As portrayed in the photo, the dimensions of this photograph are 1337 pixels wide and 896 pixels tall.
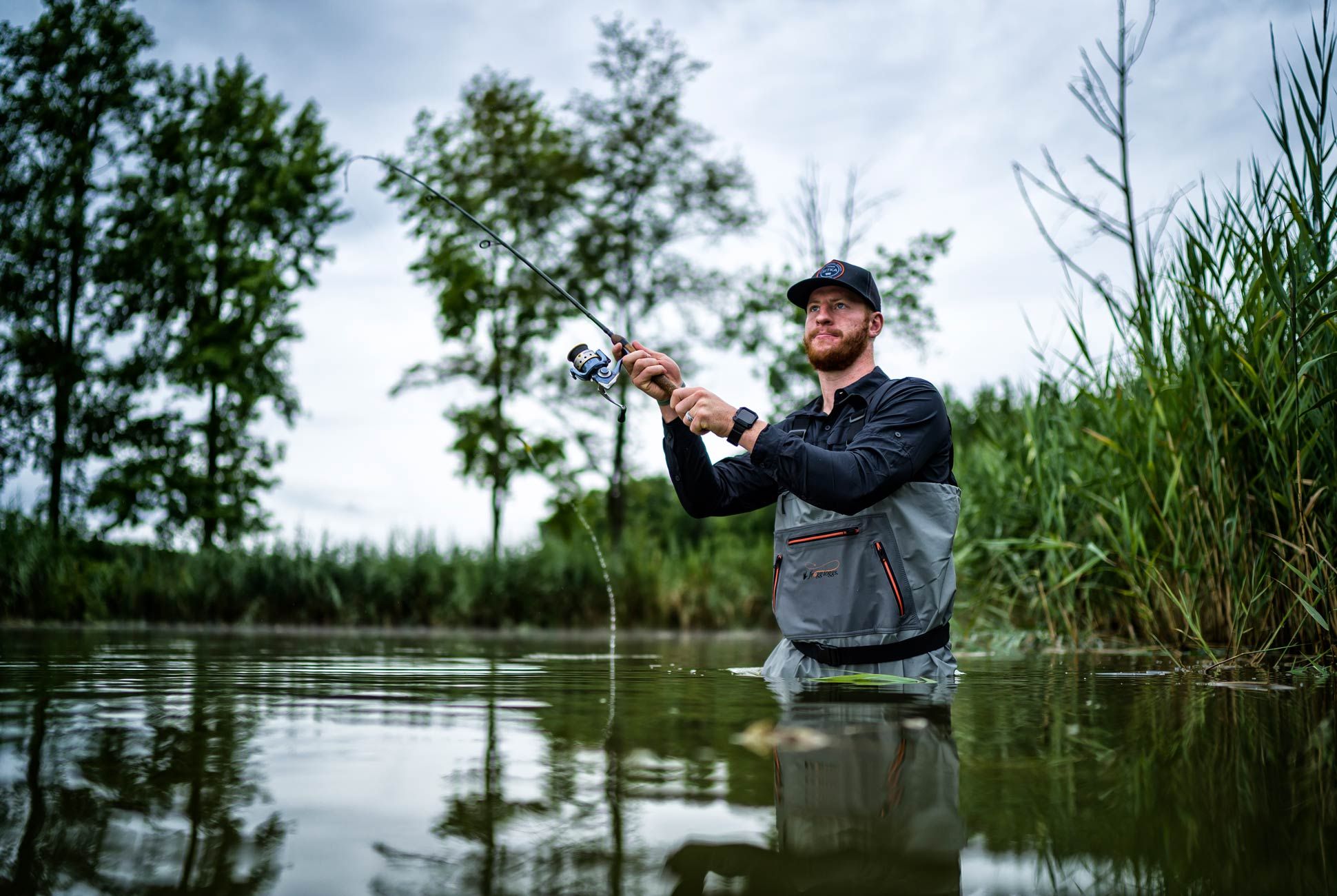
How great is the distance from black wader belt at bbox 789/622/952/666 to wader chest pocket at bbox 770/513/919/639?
0.29ft

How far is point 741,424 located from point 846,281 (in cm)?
78

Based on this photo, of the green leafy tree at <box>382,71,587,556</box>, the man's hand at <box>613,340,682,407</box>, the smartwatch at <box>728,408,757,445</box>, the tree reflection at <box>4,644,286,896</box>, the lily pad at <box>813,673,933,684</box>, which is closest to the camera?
the tree reflection at <box>4,644,286,896</box>

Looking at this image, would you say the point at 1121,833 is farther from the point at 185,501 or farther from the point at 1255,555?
the point at 185,501

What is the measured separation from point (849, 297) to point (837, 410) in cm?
46

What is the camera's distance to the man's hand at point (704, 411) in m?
3.98

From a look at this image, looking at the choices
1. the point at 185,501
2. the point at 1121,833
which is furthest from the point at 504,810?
the point at 185,501

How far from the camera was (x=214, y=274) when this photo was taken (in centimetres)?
2181

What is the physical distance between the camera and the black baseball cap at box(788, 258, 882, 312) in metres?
4.22

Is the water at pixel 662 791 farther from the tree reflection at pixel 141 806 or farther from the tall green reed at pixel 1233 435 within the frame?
the tall green reed at pixel 1233 435

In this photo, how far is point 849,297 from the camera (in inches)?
168

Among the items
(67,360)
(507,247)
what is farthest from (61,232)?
(507,247)

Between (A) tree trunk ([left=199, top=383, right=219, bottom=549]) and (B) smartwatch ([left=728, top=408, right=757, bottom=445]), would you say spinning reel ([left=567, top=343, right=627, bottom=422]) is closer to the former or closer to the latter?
(B) smartwatch ([left=728, top=408, right=757, bottom=445])

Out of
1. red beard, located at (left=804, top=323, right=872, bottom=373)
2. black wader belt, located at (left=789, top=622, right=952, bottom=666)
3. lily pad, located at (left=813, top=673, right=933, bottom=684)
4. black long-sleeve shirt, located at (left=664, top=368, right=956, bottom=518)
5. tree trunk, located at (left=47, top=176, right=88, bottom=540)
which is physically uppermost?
tree trunk, located at (left=47, top=176, right=88, bottom=540)

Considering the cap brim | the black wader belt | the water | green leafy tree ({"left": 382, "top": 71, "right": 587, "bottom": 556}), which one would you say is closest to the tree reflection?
the water
